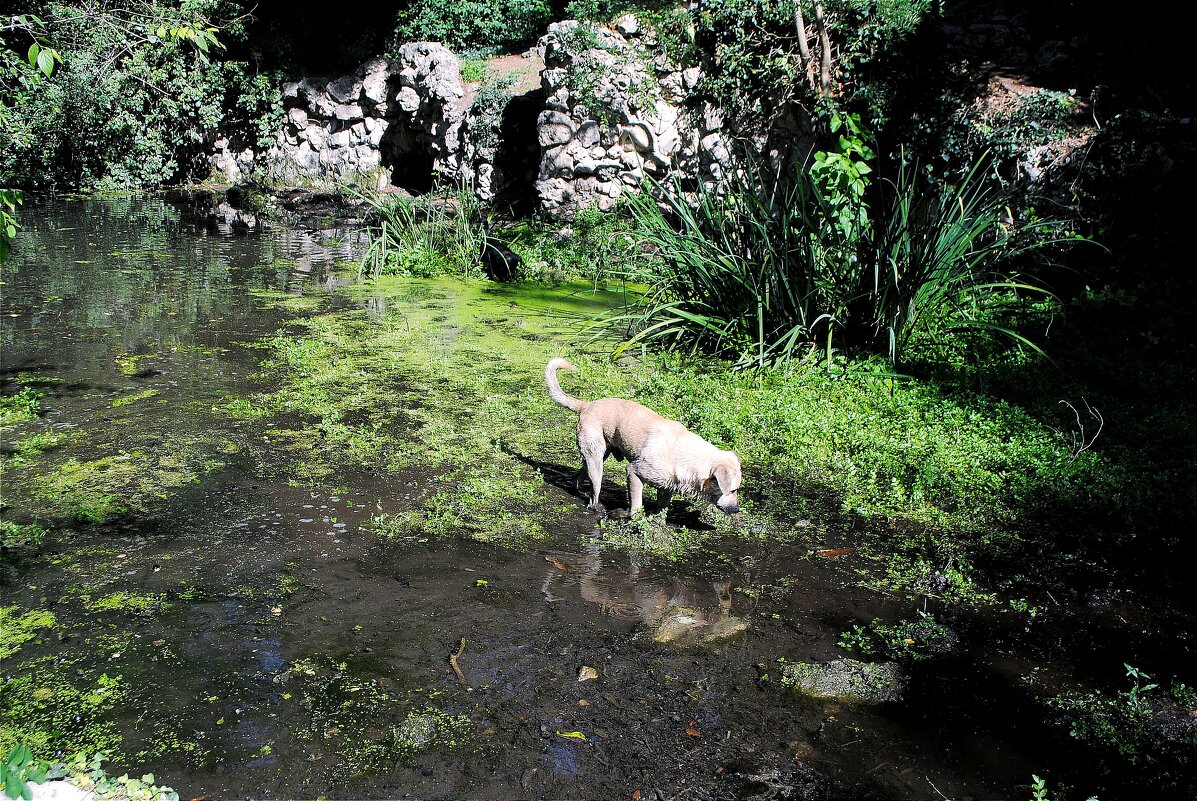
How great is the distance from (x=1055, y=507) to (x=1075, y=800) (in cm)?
235

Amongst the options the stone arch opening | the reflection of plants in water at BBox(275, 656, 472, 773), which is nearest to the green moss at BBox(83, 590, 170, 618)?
the reflection of plants in water at BBox(275, 656, 472, 773)

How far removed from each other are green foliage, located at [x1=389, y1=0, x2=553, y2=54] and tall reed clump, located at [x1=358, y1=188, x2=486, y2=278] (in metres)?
8.63

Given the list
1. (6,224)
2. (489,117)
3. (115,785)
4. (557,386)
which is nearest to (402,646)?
(115,785)

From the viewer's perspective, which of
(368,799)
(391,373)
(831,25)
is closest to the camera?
(368,799)

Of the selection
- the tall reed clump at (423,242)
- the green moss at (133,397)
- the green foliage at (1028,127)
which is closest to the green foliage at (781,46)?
the green foliage at (1028,127)

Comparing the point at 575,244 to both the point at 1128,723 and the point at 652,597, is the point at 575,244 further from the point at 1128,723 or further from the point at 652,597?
the point at 1128,723

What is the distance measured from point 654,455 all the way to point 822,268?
339cm

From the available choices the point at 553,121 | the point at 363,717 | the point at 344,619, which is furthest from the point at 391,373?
the point at 553,121

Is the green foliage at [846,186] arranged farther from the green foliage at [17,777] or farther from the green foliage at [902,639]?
the green foliage at [17,777]

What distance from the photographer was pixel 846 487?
494 cm

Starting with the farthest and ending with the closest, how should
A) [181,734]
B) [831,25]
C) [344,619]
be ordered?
[831,25], [344,619], [181,734]

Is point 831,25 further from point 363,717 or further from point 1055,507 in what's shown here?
point 363,717

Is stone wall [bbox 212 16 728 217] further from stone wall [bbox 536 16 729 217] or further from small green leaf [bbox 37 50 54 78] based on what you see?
small green leaf [bbox 37 50 54 78]

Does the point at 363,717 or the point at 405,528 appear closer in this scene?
the point at 363,717
